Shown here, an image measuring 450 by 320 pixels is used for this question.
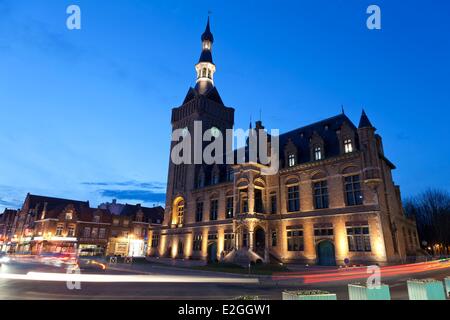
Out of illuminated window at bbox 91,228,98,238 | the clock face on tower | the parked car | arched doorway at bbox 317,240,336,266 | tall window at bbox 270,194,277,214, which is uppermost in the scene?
the clock face on tower

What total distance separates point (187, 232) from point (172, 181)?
1014cm

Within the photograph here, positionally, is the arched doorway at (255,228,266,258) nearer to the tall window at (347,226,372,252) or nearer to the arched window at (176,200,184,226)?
the tall window at (347,226,372,252)

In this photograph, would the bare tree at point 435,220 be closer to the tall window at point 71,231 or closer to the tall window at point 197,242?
the tall window at point 197,242

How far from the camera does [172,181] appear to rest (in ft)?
173

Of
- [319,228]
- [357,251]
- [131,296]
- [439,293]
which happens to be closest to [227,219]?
[319,228]

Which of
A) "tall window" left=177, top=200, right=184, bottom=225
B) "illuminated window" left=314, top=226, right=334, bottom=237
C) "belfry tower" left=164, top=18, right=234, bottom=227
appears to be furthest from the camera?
"tall window" left=177, top=200, right=184, bottom=225

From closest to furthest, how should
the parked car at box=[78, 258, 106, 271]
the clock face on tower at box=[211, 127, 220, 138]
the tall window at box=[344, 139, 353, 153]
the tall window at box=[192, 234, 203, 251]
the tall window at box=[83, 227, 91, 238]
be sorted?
the parked car at box=[78, 258, 106, 271], the tall window at box=[344, 139, 353, 153], the tall window at box=[192, 234, 203, 251], the clock face on tower at box=[211, 127, 220, 138], the tall window at box=[83, 227, 91, 238]

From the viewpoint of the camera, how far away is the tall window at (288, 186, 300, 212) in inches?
1378

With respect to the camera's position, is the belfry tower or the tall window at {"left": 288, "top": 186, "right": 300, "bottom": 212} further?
the belfry tower

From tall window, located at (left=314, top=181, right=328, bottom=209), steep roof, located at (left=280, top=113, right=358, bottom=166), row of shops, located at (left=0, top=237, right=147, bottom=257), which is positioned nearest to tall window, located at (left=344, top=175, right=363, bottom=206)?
tall window, located at (left=314, top=181, right=328, bottom=209)

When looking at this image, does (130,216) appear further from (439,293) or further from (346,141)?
(439,293)

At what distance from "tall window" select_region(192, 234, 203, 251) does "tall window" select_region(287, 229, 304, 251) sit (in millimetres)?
15595

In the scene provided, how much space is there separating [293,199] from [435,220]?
150 feet

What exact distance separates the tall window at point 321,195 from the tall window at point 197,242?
64.4 feet
